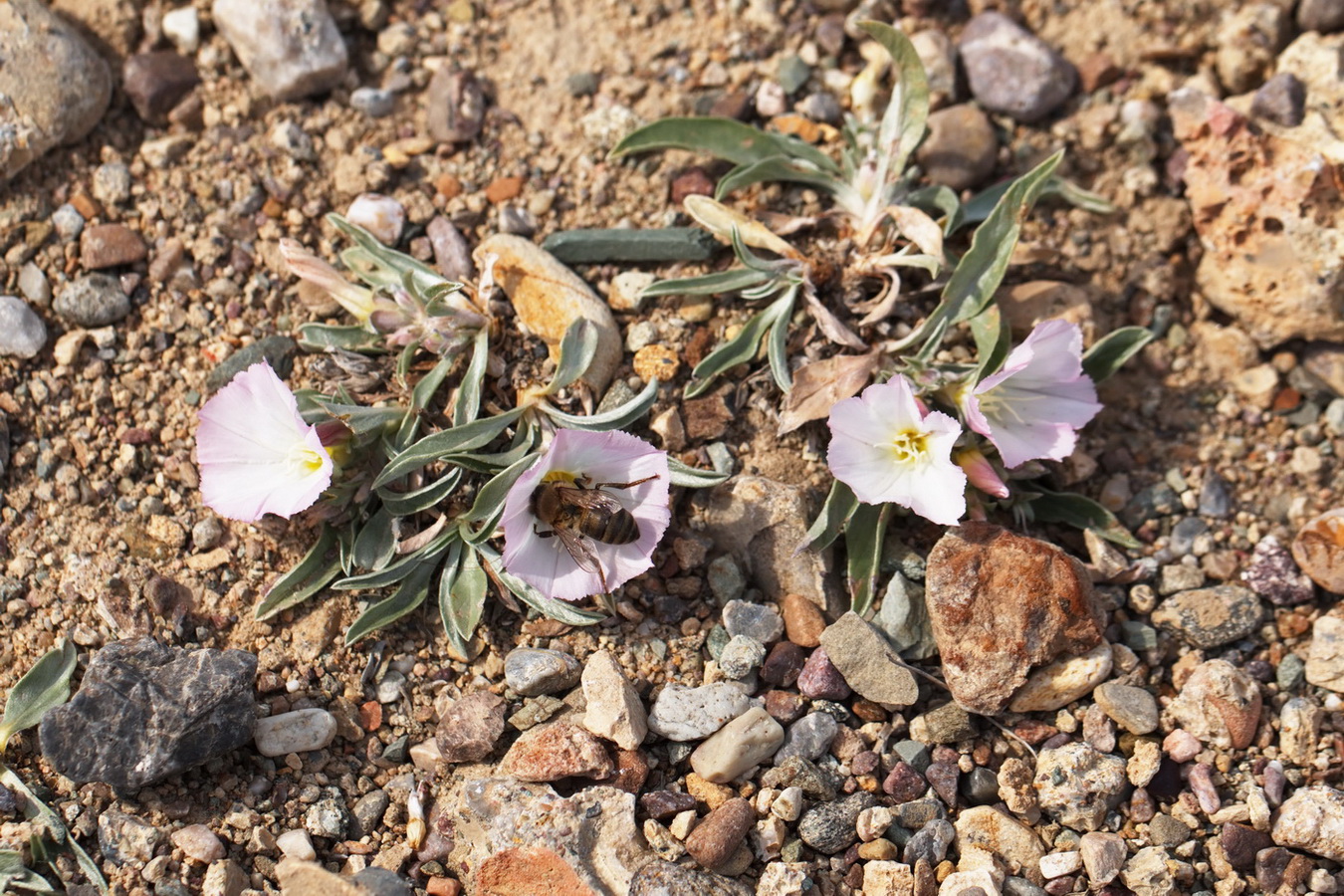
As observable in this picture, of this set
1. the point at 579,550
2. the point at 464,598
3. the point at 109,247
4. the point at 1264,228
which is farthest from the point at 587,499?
the point at 1264,228

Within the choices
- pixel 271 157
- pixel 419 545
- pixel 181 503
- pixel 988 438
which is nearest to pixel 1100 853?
pixel 988 438

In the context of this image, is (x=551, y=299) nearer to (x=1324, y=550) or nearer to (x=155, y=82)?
(x=155, y=82)

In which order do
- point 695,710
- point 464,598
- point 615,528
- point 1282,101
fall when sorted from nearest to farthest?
point 615,528
point 695,710
point 464,598
point 1282,101

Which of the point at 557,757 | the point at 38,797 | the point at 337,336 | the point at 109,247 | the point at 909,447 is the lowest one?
the point at 557,757

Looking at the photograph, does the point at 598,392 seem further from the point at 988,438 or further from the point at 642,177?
the point at 988,438

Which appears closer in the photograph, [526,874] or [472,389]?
[526,874]

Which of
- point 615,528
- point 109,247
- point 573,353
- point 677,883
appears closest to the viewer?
point 677,883
